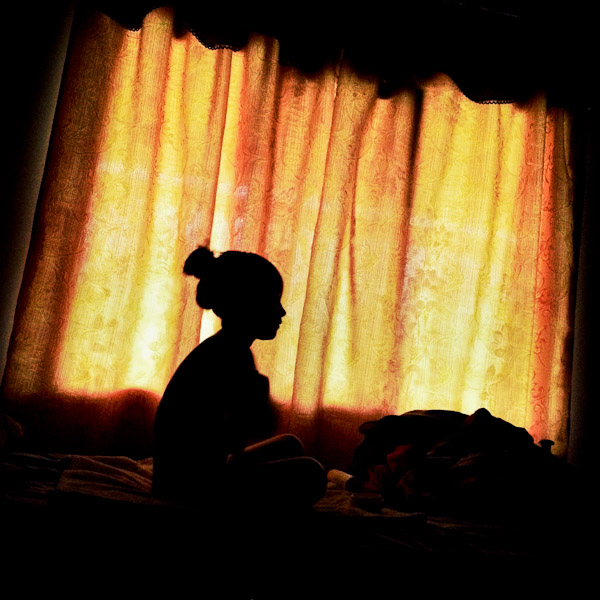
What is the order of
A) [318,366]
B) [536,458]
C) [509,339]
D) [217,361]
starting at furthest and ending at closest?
[509,339] < [318,366] < [536,458] < [217,361]

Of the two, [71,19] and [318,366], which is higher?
[71,19]

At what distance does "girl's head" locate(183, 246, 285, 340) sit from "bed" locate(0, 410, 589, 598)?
50cm

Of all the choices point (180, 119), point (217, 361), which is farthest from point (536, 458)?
point (180, 119)

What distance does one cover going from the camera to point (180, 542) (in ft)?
4.34

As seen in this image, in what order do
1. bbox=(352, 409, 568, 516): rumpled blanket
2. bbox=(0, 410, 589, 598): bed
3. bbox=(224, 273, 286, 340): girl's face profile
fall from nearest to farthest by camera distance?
bbox=(0, 410, 589, 598): bed → bbox=(224, 273, 286, 340): girl's face profile → bbox=(352, 409, 568, 516): rumpled blanket

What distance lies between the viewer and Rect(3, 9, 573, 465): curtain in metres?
2.57

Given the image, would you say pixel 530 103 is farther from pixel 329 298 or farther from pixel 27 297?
pixel 27 297

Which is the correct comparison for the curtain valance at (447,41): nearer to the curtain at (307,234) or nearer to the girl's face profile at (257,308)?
the curtain at (307,234)

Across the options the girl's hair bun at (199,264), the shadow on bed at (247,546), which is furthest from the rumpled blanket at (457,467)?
the girl's hair bun at (199,264)

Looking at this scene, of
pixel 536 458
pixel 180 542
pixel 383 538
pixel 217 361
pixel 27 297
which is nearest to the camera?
pixel 180 542

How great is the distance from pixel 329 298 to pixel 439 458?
0.92 meters

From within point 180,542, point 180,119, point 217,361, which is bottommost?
point 180,542

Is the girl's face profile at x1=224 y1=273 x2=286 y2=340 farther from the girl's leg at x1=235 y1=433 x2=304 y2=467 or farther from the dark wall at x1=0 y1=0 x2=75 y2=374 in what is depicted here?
the dark wall at x1=0 y1=0 x2=75 y2=374

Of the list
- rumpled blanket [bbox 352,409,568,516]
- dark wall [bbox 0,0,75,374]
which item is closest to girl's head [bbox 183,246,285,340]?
rumpled blanket [bbox 352,409,568,516]
